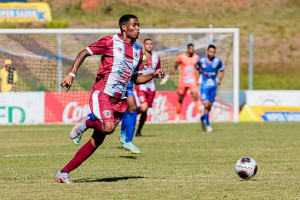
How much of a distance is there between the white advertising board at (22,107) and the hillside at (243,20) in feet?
51.6

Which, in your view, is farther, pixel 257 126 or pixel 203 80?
pixel 257 126

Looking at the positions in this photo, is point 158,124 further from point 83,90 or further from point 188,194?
point 188,194

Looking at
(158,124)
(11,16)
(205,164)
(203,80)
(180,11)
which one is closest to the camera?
(205,164)

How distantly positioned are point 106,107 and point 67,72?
15.0 m

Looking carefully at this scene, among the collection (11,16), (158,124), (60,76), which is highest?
(11,16)

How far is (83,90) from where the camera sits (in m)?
21.5

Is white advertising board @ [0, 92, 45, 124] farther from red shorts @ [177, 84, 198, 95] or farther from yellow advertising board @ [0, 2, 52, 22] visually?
yellow advertising board @ [0, 2, 52, 22]

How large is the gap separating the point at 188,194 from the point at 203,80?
11.2 m

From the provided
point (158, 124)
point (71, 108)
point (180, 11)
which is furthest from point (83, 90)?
point (180, 11)

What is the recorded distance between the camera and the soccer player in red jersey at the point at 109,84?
8.30 meters

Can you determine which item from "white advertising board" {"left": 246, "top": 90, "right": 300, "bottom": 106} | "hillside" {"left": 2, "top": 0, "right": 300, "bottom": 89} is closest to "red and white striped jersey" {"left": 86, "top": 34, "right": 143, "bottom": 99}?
"white advertising board" {"left": 246, "top": 90, "right": 300, "bottom": 106}

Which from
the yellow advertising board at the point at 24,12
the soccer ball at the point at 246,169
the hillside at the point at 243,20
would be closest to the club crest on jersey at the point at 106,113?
the soccer ball at the point at 246,169

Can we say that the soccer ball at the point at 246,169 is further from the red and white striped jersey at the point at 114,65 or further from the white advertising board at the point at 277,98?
the white advertising board at the point at 277,98

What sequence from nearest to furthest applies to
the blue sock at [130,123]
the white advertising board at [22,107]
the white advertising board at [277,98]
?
the blue sock at [130,123], the white advertising board at [22,107], the white advertising board at [277,98]
